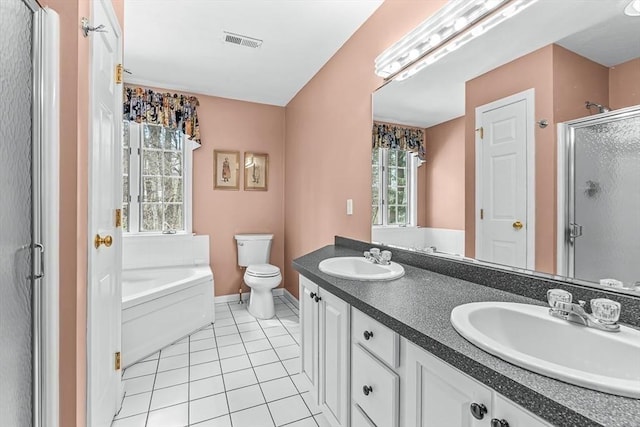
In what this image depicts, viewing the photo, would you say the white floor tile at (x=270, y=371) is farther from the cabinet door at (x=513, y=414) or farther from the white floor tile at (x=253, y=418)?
the cabinet door at (x=513, y=414)

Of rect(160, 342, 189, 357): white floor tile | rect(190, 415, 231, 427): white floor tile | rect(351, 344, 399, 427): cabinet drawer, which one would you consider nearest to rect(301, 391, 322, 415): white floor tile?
rect(190, 415, 231, 427): white floor tile

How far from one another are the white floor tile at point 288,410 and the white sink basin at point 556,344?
51.5 inches

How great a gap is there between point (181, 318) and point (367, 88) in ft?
8.09

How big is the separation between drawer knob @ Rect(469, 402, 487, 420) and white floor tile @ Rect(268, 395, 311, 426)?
134cm

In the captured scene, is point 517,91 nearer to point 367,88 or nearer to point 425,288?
point 425,288

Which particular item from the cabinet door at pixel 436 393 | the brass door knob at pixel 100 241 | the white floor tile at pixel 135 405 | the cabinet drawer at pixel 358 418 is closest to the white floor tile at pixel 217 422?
the white floor tile at pixel 135 405

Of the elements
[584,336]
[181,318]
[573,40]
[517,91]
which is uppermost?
[573,40]

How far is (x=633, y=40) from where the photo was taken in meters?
0.93

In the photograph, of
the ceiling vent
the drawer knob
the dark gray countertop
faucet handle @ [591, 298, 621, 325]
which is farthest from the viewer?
the ceiling vent

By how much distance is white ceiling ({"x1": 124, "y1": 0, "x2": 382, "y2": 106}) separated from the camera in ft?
6.81

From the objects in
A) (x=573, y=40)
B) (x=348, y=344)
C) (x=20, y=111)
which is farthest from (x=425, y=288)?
(x=20, y=111)

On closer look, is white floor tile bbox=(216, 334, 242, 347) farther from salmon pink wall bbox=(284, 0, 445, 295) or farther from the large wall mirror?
the large wall mirror

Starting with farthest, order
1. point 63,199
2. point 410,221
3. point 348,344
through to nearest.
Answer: point 410,221 < point 348,344 < point 63,199

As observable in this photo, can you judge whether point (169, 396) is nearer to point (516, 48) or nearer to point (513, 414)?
point (513, 414)
